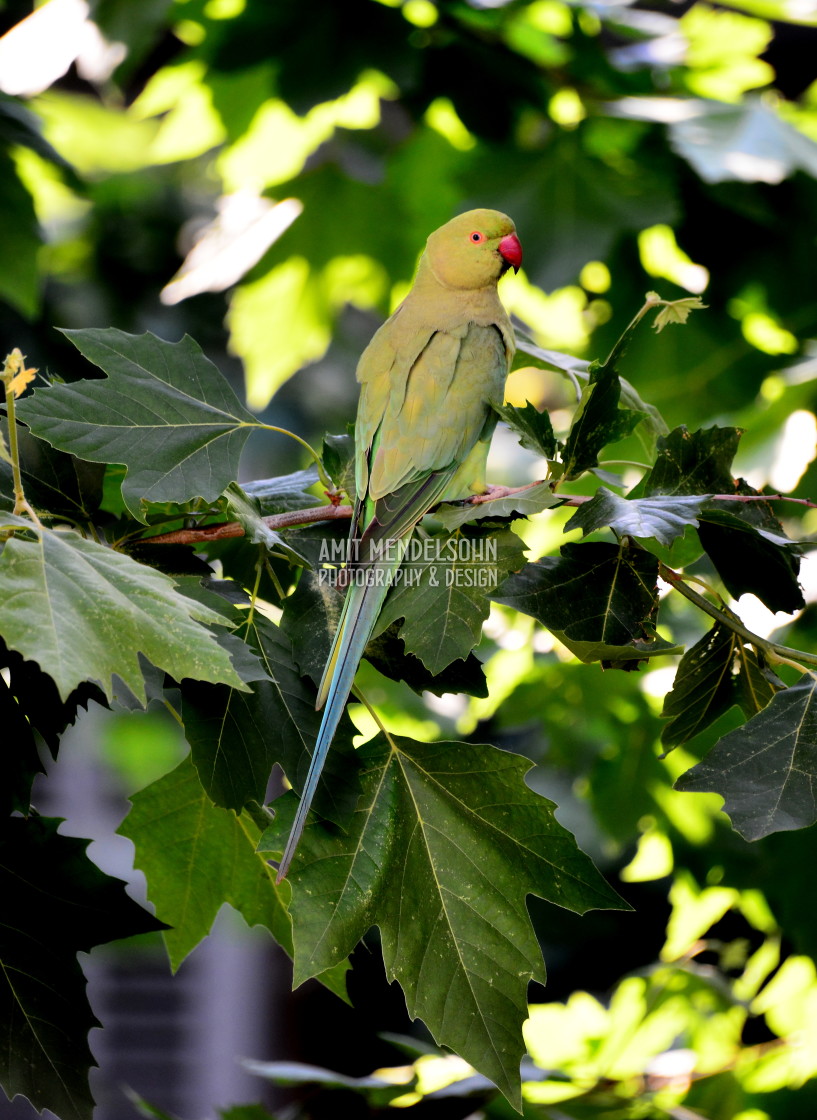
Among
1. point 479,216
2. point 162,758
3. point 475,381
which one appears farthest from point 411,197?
point 162,758

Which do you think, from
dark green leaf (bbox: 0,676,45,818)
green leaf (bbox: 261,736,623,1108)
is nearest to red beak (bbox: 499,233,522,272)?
green leaf (bbox: 261,736,623,1108)

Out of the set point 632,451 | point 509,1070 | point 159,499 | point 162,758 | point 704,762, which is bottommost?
point 162,758

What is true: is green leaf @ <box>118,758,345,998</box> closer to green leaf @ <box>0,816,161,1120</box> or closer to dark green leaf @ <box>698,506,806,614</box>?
green leaf @ <box>0,816,161,1120</box>

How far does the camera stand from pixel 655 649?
1.95 ft

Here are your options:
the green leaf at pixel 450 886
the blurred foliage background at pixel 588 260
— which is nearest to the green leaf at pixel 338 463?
the green leaf at pixel 450 886

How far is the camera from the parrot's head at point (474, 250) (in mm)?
969

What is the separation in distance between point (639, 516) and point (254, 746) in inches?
11.3

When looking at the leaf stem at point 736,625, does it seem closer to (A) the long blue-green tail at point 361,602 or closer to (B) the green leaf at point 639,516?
(B) the green leaf at point 639,516

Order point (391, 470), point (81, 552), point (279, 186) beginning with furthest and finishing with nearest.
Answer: point (279, 186) → point (391, 470) → point (81, 552)

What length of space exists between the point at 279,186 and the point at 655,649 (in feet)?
5.70

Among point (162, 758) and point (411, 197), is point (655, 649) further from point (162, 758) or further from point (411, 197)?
point (162, 758)

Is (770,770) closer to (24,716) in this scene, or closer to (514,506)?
(514,506)

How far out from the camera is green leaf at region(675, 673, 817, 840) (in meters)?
0.57

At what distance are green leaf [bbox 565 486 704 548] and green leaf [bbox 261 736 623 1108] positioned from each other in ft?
0.56
